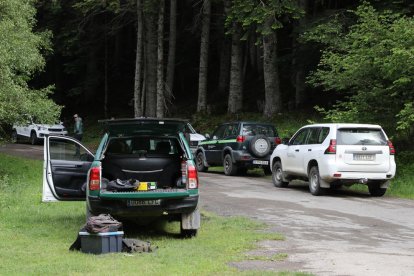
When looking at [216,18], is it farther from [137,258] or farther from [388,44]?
[137,258]

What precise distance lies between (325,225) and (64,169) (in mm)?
5021

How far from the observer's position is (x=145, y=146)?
1162 centimetres

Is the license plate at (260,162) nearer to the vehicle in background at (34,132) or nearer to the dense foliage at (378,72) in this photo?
the dense foliage at (378,72)

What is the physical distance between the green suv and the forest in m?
7.64

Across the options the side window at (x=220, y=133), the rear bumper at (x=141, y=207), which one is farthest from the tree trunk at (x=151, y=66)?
the rear bumper at (x=141, y=207)

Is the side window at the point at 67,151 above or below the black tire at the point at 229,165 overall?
above

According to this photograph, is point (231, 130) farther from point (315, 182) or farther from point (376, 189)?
point (376, 189)

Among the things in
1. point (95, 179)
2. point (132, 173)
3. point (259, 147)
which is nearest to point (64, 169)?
point (132, 173)

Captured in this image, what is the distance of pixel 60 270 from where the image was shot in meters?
7.71

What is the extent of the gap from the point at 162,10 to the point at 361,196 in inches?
797

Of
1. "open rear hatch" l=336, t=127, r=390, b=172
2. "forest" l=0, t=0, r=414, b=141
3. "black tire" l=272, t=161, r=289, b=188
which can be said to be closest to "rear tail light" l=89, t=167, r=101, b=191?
"open rear hatch" l=336, t=127, r=390, b=172

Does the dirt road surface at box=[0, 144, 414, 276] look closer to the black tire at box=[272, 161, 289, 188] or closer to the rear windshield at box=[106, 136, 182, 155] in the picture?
the black tire at box=[272, 161, 289, 188]

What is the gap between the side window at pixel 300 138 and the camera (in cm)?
1774

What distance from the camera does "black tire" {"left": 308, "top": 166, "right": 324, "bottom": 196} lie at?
1644cm
